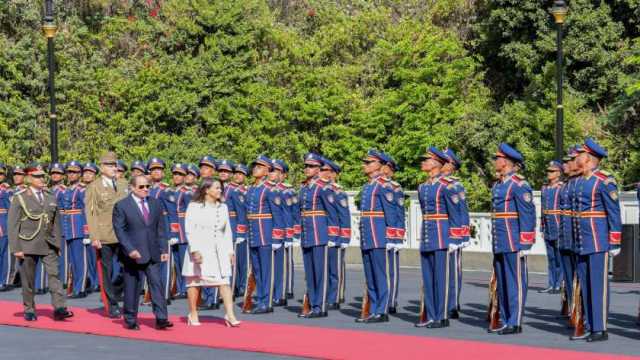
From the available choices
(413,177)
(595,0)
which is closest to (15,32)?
(413,177)

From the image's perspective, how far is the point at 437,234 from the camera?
17.0 meters

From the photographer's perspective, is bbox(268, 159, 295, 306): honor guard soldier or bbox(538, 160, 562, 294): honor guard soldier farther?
bbox(538, 160, 562, 294): honor guard soldier

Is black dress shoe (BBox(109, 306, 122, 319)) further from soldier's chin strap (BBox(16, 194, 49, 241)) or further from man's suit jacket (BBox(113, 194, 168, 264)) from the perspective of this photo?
man's suit jacket (BBox(113, 194, 168, 264))

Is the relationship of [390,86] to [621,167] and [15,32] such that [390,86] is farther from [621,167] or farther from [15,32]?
[15,32]

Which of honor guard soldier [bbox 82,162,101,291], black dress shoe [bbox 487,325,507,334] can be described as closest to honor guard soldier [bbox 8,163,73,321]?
honor guard soldier [bbox 82,162,101,291]

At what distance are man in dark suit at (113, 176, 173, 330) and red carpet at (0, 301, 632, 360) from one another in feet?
0.98

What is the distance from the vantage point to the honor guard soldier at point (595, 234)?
49.4 ft

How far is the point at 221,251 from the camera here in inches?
683

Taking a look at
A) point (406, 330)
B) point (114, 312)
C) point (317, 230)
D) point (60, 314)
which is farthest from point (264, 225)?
point (406, 330)

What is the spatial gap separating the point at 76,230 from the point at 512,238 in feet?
29.6

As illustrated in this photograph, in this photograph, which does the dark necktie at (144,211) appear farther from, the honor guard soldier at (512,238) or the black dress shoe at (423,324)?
the honor guard soldier at (512,238)

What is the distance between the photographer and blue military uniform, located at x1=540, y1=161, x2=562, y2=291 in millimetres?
20234

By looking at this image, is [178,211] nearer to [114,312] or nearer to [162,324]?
[114,312]

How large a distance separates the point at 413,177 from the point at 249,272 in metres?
16.5
